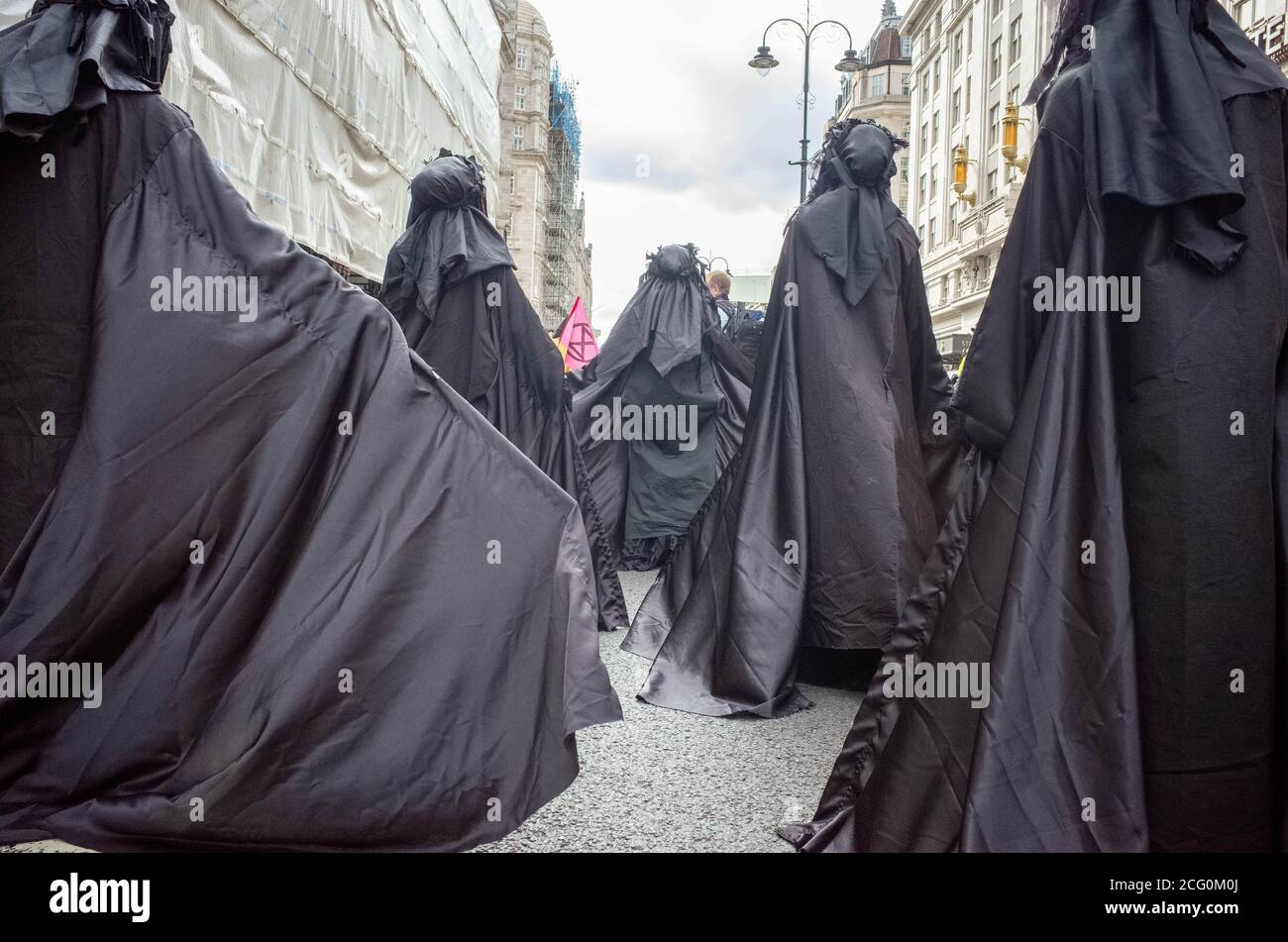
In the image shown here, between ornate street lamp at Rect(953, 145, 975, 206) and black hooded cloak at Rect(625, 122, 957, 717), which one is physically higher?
ornate street lamp at Rect(953, 145, 975, 206)

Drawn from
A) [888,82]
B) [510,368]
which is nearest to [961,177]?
[888,82]

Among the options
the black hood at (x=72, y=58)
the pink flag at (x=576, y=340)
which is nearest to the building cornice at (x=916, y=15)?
the pink flag at (x=576, y=340)

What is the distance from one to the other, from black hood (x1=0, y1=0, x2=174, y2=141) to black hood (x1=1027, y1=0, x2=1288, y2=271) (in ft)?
8.03

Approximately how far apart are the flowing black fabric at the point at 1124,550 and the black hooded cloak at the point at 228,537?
94 centimetres

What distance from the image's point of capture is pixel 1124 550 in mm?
1940

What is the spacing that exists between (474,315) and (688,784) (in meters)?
3.05

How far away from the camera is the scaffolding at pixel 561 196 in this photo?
6412 cm

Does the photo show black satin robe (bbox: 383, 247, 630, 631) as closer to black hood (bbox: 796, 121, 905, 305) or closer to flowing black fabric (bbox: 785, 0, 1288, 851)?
black hood (bbox: 796, 121, 905, 305)

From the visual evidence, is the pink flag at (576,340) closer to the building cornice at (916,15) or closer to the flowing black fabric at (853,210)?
the flowing black fabric at (853,210)

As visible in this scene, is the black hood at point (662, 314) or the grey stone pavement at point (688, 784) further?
the black hood at point (662, 314)

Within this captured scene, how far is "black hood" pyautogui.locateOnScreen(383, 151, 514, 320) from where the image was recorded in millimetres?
4773

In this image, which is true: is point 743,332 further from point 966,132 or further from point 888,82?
point 888,82

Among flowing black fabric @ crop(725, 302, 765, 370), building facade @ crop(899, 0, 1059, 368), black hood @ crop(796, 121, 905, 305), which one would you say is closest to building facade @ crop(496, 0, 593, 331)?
building facade @ crop(899, 0, 1059, 368)

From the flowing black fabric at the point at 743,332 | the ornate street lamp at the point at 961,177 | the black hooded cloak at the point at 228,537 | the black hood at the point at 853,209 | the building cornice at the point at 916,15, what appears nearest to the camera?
the black hooded cloak at the point at 228,537
